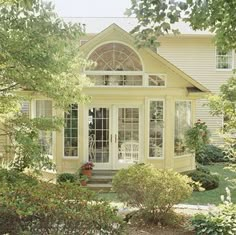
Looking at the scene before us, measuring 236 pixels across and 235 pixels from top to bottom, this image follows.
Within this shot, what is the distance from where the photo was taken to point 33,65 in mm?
6867

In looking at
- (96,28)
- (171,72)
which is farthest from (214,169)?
(96,28)

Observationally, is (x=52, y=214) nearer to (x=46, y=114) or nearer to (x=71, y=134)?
(x=71, y=134)

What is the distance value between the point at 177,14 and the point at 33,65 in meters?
3.96

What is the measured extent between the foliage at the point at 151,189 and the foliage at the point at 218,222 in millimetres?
688

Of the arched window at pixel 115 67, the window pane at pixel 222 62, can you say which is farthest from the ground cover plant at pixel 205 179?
the window pane at pixel 222 62

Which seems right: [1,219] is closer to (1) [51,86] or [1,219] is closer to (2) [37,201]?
(2) [37,201]

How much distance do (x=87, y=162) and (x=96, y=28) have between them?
12.1 metres

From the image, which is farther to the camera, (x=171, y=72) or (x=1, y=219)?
(x=171, y=72)

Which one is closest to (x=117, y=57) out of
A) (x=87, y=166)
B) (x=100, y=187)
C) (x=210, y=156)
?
(x=87, y=166)

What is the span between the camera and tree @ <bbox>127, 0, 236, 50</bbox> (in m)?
3.33

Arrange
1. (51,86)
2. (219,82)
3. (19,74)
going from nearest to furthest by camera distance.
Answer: (19,74), (51,86), (219,82)

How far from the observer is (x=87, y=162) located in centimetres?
1459

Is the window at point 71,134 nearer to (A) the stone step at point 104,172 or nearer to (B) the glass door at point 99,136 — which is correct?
(B) the glass door at point 99,136

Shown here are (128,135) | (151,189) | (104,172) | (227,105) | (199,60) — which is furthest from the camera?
(199,60)
